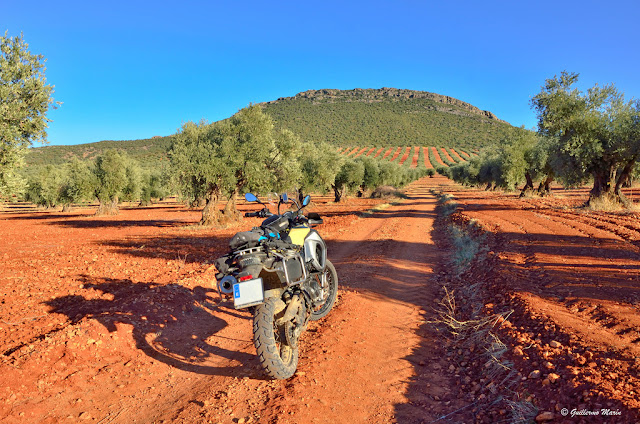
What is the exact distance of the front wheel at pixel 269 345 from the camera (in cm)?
394

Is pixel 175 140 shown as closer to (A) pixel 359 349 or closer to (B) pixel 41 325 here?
(B) pixel 41 325

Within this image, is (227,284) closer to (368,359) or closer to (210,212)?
(368,359)

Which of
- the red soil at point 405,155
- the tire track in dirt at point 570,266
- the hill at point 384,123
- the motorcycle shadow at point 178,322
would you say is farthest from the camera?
the hill at point 384,123

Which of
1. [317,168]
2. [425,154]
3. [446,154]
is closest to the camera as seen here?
[317,168]

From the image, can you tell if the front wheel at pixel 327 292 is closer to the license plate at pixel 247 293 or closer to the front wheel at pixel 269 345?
the front wheel at pixel 269 345

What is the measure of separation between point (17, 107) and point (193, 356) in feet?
29.7

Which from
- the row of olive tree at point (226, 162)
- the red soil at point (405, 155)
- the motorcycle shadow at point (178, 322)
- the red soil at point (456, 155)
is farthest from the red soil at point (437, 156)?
the motorcycle shadow at point (178, 322)

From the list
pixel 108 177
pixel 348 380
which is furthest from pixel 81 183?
pixel 348 380

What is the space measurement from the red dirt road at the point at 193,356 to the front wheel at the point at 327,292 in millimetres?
172

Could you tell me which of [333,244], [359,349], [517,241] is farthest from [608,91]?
[359,349]

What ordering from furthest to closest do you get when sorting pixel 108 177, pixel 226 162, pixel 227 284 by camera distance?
pixel 108 177 → pixel 226 162 → pixel 227 284

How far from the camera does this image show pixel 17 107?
935cm

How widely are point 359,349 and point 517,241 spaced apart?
30.4 feet

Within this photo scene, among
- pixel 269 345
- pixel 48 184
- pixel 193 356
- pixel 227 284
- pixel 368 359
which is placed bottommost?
pixel 193 356
